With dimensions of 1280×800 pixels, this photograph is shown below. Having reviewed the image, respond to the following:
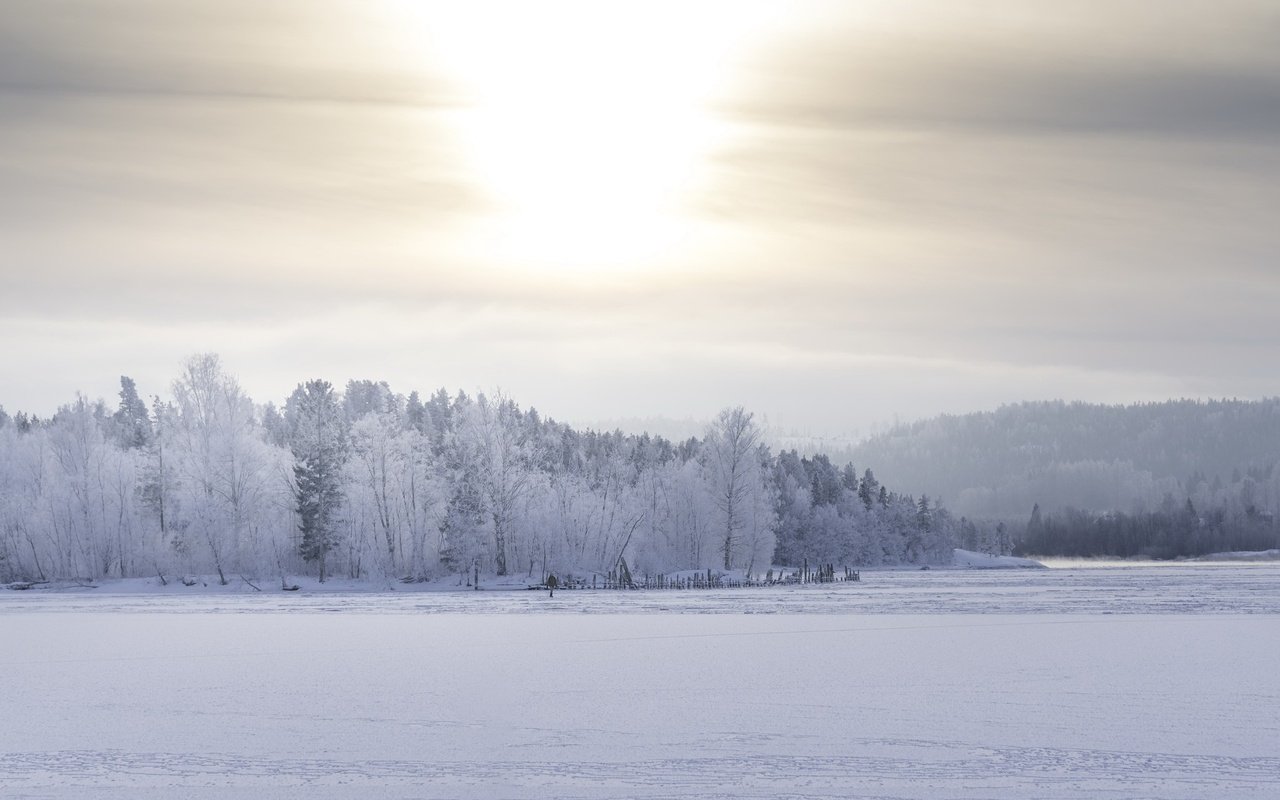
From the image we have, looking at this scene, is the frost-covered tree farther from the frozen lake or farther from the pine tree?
the frozen lake

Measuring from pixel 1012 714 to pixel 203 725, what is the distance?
14070mm

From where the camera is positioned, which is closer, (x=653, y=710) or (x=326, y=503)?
(x=653, y=710)

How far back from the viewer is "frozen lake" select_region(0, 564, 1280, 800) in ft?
52.9

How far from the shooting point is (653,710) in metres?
21.4

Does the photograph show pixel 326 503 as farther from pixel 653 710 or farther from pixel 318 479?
pixel 653 710

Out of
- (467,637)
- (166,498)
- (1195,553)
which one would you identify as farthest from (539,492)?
(1195,553)

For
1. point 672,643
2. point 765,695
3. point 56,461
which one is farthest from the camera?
point 56,461

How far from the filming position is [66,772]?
16.9 m

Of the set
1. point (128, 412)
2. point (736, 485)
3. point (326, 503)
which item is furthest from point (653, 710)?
point (128, 412)

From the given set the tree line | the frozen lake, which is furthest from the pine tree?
the frozen lake

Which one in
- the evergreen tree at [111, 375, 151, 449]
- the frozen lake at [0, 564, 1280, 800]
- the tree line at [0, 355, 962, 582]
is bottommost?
the frozen lake at [0, 564, 1280, 800]

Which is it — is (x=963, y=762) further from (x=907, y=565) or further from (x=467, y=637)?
(x=907, y=565)

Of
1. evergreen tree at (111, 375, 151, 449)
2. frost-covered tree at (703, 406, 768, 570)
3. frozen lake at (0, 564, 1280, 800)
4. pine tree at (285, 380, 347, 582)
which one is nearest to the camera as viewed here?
frozen lake at (0, 564, 1280, 800)

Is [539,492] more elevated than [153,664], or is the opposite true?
[539,492]
